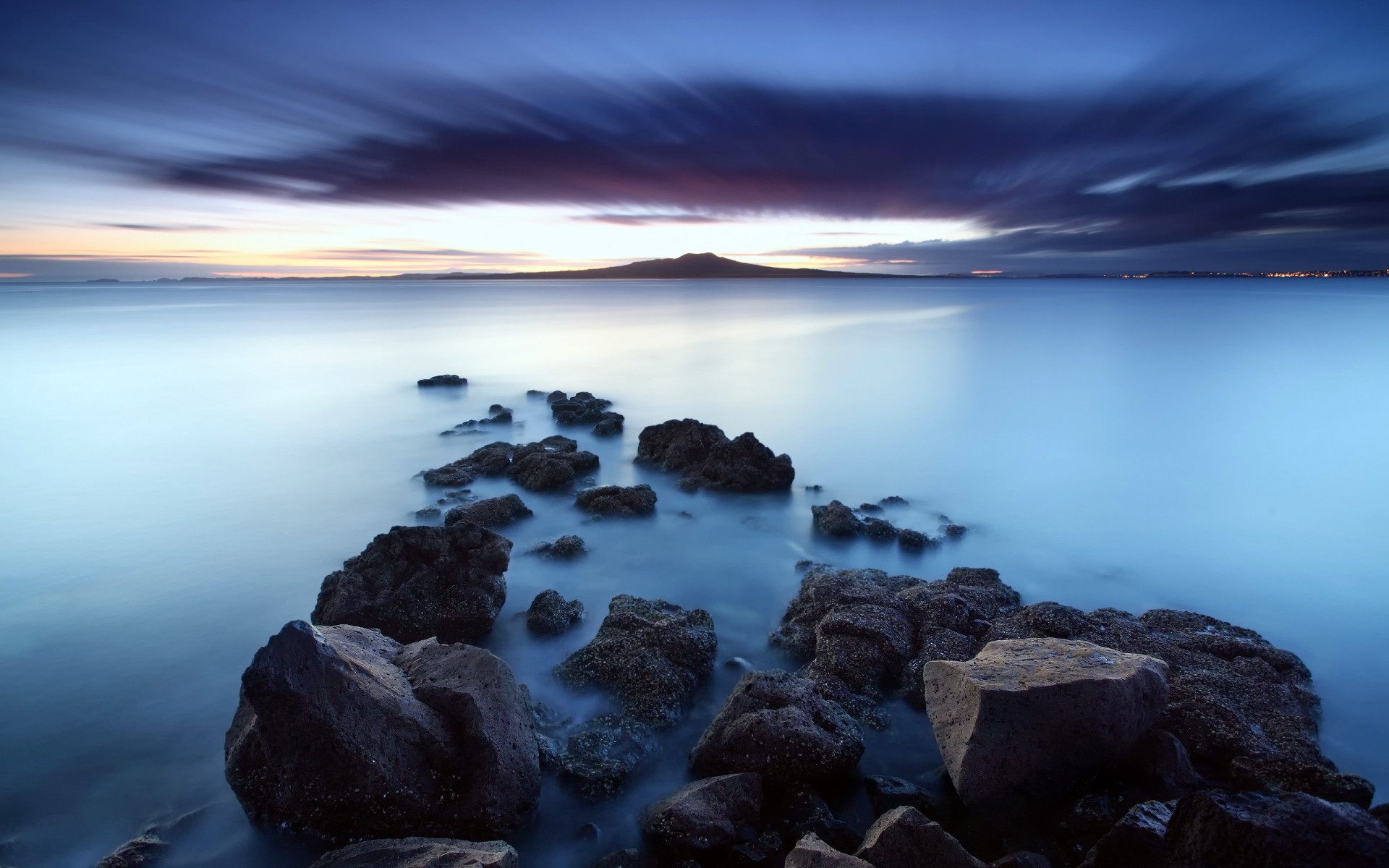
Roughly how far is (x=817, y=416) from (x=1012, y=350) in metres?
17.6

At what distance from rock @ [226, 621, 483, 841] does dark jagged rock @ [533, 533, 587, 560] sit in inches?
163

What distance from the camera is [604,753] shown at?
4.75m

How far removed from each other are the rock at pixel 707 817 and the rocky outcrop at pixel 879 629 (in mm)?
1297

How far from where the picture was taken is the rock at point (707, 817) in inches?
150

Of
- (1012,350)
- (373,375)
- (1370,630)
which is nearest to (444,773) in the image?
(1370,630)

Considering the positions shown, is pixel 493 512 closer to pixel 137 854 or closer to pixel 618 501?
pixel 618 501

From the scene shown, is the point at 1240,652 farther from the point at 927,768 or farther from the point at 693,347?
the point at 693,347

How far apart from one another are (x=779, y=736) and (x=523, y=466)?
24.0ft

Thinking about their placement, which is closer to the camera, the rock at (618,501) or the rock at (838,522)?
the rock at (838,522)

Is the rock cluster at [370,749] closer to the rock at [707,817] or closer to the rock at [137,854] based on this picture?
the rock at [137,854]

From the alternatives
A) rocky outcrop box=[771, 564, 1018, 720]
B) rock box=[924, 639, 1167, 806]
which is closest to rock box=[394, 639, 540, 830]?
rocky outcrop box=[771, 564, 1018, 720]

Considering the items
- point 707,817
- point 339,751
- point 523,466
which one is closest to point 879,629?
point 707,817

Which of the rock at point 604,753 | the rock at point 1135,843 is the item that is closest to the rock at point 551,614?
the rock at point 604,753

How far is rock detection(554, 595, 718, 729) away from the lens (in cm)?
529
